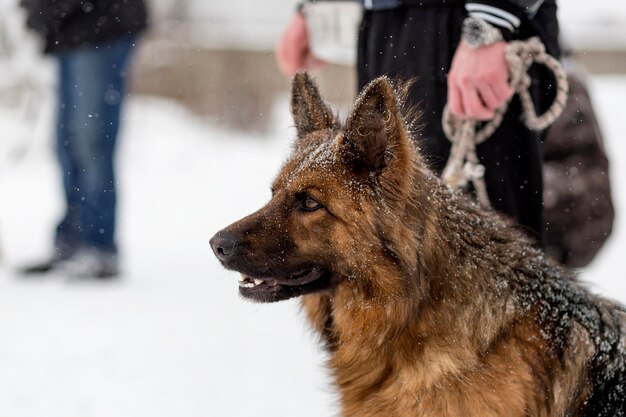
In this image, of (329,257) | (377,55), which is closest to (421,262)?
(329,257)

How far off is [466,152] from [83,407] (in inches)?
82.4

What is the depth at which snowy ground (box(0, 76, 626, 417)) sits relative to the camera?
3674mm

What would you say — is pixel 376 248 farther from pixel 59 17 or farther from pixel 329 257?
pixel 59 17

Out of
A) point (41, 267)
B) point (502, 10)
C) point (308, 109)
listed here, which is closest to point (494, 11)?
point (502, 10)

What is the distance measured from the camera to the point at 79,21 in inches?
206

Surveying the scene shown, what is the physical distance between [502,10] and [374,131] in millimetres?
828

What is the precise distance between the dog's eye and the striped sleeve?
3.10ft

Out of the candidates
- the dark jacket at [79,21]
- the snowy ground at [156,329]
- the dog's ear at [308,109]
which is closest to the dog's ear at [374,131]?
the dog's ear at [308,109]

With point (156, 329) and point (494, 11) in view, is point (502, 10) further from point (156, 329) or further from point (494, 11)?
point (156, 329)

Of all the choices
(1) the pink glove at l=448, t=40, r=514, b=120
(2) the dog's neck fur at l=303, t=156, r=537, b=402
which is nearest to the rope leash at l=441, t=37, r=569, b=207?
(1) the pink glove at l=448, t=40, r=514, b=120

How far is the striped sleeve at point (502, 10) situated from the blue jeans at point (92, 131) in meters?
3.16

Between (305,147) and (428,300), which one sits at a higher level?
(305,147)

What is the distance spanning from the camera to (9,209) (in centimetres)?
783

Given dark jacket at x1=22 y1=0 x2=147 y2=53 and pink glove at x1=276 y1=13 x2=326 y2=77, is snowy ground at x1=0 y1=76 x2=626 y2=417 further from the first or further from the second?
dark jacket at x1=22 y1=0 x2=147 y2=53
